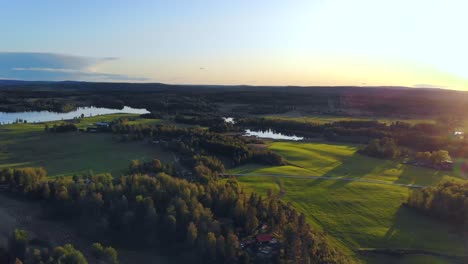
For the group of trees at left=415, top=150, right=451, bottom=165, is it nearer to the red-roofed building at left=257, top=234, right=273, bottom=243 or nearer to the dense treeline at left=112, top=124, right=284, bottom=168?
the dense treeline at left=112, top=124, right=284, bottom=168

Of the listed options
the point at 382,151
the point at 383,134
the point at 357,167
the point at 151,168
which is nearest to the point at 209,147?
the point at 151,168

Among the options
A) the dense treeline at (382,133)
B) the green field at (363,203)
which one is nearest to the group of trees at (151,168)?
the green field at (363,203)

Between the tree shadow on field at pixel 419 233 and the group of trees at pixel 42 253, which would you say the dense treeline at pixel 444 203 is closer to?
the tree shadow on field at pixel 419 233

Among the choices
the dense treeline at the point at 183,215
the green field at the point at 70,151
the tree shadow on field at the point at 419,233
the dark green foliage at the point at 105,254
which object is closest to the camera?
the dark green foliage at the point at 105,254

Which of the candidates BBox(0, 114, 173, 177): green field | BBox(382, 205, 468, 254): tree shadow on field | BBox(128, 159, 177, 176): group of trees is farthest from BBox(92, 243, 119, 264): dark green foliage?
BBox(382, 205, 468, 254): tree shadow on field

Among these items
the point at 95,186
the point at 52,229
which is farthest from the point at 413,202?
the point at 52,229

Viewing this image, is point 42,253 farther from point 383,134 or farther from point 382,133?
point 382,133
